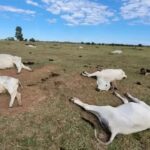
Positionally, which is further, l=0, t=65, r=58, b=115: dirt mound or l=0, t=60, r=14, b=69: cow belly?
l=0, t=60, r=14, b=69: cow belly

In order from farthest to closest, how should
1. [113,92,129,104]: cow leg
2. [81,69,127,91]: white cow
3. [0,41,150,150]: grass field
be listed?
1. [81,69,127,91]: white cow
2. [113,92,129,104]: cow leg
3. [0,41,150,150]: grass field

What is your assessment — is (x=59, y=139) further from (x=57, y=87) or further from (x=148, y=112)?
(x=57, y=87)

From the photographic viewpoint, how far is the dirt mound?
22.4 feet

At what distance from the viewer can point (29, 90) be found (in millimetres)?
7812

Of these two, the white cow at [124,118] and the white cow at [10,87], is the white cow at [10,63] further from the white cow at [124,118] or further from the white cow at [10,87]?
the white cow at [124,118]

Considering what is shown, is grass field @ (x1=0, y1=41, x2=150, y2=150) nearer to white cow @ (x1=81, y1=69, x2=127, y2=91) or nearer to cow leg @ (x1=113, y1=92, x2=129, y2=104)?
cow leg @ (x1=113, y1=92, x2=129, y2=104)

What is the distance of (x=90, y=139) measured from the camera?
5.89 metres

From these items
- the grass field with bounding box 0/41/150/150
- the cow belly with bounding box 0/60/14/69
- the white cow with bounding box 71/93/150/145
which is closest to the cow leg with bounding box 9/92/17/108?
the grass field with bounding box 0/41/150/150

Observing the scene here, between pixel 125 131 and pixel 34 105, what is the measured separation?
7.32 ft

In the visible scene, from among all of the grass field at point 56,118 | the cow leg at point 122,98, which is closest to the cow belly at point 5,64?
the grass field at point 56,118

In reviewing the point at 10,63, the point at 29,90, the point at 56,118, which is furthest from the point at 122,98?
the point at 10,63

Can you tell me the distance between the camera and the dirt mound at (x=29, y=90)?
683 centimetres

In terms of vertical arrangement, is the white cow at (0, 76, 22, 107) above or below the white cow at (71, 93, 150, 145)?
above

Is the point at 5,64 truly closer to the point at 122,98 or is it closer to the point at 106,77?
the point at 106,77
